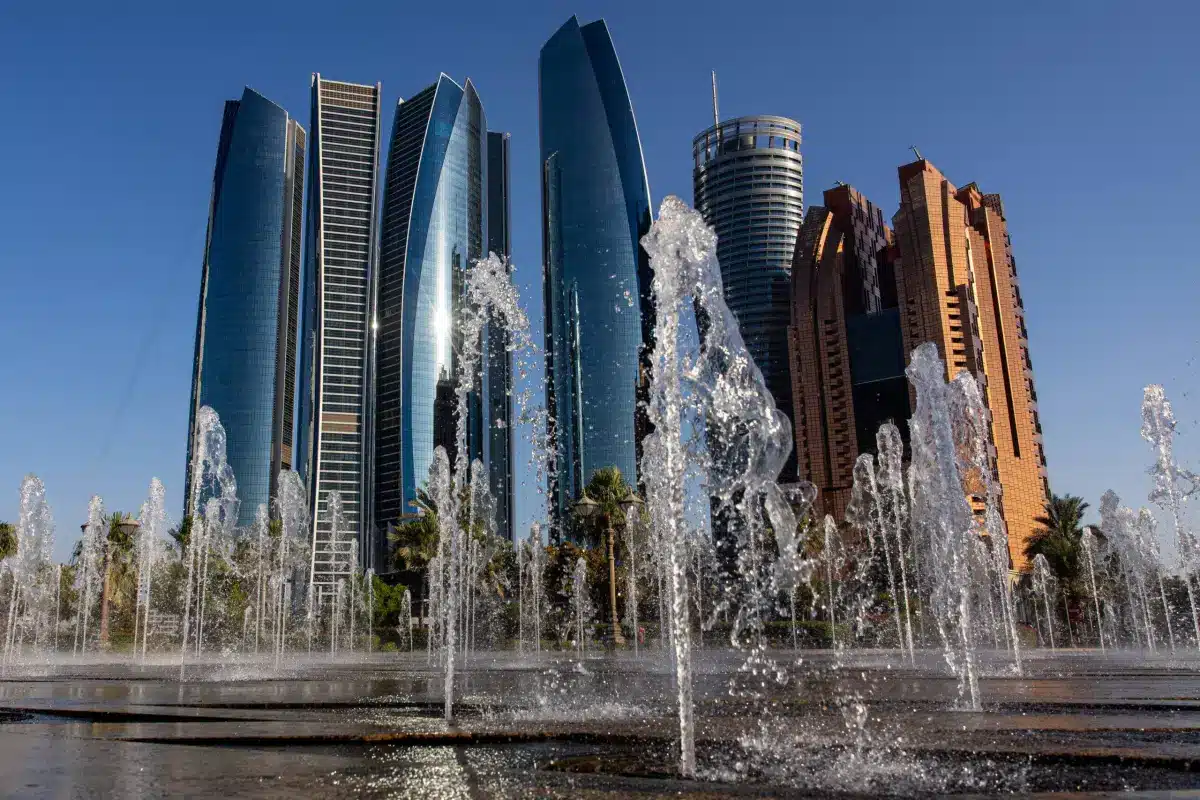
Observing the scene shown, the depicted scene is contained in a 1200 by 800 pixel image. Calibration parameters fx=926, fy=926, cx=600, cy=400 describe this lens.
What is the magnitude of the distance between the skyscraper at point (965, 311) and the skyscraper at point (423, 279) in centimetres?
6450

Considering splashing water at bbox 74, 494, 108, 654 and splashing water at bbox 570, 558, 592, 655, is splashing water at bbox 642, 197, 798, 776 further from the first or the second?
splashing water at bbox 74, 494, 108, 654

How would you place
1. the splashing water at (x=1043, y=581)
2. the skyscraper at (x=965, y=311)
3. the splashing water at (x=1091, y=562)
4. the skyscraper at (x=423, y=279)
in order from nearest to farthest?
the splashing water at (x=1091, y=562) → the splashing water at (x=1043, y=581) → the skyscraper at (x=965, y=311) → the skyscraper at (x=423, y=279)

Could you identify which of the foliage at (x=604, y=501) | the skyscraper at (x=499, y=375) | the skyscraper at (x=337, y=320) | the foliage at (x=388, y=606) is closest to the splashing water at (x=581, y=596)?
the foliage at (x=604, y=501)

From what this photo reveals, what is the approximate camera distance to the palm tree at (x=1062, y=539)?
167 feet

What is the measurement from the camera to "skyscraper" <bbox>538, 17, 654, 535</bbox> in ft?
446

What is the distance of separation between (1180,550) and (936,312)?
53.8 metres

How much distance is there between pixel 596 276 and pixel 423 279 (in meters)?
25.4

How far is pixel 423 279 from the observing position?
134625mm

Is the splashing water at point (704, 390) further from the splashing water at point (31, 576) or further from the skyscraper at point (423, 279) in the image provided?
the skyscraper at point (423, 279)

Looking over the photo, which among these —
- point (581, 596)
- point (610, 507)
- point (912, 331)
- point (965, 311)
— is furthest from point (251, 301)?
point (610, 507)

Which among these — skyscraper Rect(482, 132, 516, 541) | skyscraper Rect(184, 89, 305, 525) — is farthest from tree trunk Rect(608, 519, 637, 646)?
skyscraper Rect(184, 89, 305, 525)

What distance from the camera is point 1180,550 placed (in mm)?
30781

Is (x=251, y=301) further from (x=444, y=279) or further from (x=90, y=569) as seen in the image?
(x=90, y=569)

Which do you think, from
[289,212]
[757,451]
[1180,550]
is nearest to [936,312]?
[1180,550]
